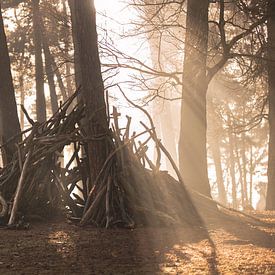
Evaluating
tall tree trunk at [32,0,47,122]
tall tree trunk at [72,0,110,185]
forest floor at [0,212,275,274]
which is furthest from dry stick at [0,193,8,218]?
tall tree trunk at [32,0,47,122]

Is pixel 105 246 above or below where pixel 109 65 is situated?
below

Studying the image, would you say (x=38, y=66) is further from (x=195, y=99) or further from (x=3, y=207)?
(x=3, y=207)

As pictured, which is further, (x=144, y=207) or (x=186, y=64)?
(x=186, y=64)

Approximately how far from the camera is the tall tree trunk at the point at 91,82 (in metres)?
8.12

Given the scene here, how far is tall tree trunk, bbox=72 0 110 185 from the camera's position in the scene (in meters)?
8.12

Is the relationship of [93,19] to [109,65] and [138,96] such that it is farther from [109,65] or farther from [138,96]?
[138,96]

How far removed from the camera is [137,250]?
19.4ft

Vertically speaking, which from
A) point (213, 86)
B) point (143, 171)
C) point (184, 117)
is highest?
point (213, 86)

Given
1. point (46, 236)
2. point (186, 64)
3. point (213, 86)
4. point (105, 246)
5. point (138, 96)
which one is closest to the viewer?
point (105, 246)

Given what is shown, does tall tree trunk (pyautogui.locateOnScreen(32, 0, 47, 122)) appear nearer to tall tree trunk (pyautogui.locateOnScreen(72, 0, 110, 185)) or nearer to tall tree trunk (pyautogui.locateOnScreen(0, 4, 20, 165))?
tall tree trunk (pyautogui.locateOnScreen(0, 4, 20, 165))

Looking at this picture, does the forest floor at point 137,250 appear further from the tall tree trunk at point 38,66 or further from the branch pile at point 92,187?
the tall tree trunk at point 38,66

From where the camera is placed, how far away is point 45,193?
8.43 m

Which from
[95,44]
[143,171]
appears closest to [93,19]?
[95,44]

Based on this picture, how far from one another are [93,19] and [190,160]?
3.82 m
